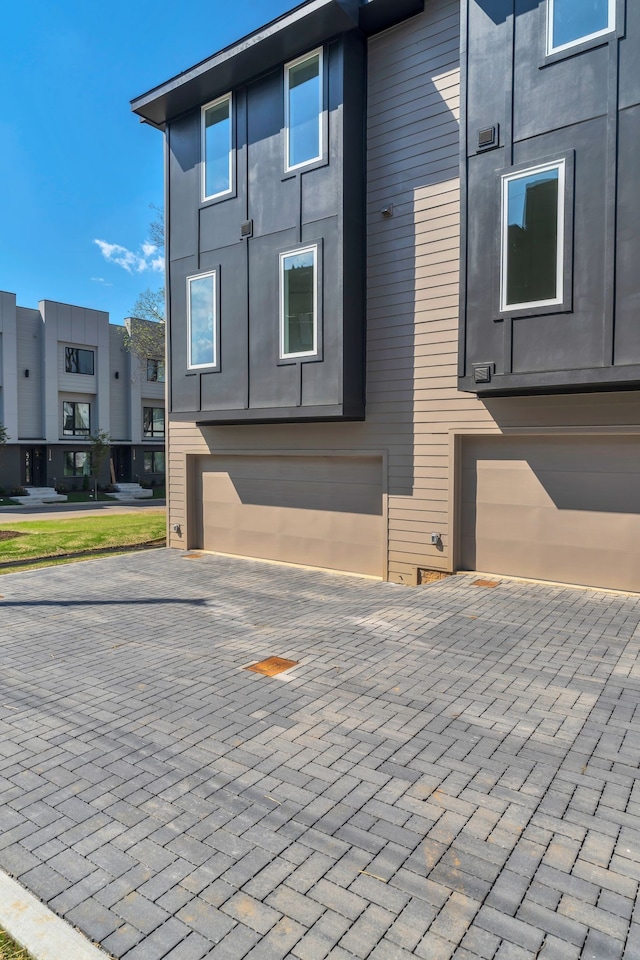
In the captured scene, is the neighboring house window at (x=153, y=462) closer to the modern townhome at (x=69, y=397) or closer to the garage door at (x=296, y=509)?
the modern townhome at (x=69, y=397)

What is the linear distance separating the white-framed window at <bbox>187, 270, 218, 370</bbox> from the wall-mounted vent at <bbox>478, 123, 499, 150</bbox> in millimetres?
5629

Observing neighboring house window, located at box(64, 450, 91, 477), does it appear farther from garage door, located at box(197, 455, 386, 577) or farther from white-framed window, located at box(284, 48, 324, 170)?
white-framed window, located at box(284, 48, 324, 170)

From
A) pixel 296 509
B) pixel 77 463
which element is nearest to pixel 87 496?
pixel 77 463

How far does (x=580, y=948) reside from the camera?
7.90ft

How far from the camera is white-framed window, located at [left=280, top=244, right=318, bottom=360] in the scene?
390 inches

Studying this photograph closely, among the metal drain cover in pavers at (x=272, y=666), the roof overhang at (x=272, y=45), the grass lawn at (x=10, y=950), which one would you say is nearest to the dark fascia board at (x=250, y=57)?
the roof overhang at (x=272, y=45)

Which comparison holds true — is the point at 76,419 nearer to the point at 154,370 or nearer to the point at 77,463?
the point at 77,463

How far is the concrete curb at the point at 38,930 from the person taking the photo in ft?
8.09

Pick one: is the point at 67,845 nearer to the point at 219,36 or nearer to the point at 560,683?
the point at 560,683

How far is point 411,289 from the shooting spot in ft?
31.3

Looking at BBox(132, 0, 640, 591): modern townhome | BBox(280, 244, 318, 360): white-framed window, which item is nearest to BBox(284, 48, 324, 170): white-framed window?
BBox(132, 0, 640, 591): modern townhome

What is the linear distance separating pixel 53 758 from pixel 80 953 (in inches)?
73.9

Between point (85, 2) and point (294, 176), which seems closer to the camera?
point (294, 176)

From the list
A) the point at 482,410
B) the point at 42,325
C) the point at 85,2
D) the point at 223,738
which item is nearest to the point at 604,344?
the point at 482,410
